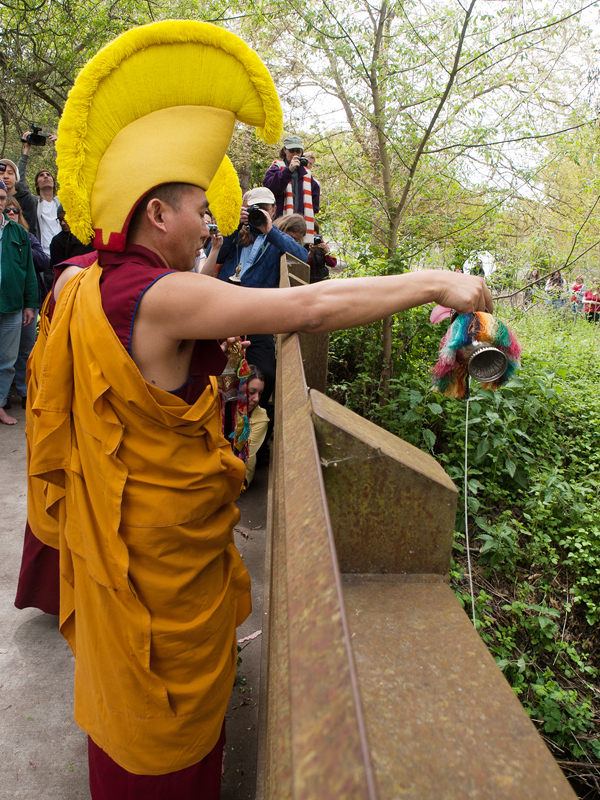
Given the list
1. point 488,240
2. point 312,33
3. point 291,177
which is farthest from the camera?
point 291,177

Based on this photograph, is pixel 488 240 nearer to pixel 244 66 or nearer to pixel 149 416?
pixel 244 66

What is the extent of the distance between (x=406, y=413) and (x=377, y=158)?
2268 mm

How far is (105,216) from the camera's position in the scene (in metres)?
1.60

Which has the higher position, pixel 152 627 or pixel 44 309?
pixel 44 309

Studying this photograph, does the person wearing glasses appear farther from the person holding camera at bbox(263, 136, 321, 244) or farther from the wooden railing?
the wooden railing

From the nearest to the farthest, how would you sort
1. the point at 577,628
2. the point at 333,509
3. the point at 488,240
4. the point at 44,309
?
the point at 333,509, the point at 44,309, the point at 577,628, the point at 488,240

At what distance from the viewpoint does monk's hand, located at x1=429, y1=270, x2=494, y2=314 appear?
1.57m

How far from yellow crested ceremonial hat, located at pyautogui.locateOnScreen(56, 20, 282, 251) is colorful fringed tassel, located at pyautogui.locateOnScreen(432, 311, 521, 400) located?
2.95 ft

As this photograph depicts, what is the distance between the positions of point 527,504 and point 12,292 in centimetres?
513

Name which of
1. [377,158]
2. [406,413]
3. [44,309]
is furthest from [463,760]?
[377,158]

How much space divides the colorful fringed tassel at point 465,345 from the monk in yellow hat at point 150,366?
0.07 metres

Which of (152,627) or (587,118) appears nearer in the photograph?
(152,627)

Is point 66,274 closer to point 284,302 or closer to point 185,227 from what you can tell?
point 185,227

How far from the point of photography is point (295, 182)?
19.5 feet
